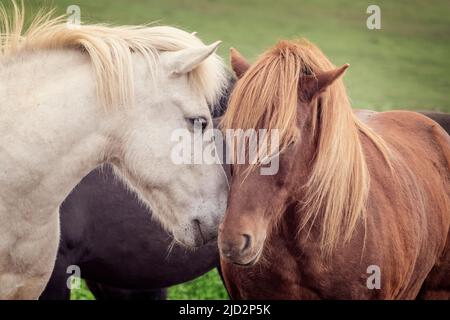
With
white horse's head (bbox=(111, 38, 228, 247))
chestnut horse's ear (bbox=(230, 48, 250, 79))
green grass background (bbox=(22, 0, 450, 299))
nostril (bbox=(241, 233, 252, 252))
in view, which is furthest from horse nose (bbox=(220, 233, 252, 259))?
green grass background (bbox=(22, 0, 450, 299))

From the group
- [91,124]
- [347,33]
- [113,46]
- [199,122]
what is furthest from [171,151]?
[347,33]

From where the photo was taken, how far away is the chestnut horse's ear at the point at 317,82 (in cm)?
310

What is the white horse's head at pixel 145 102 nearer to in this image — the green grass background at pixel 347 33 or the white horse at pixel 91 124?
the white horse at pixel 91 124

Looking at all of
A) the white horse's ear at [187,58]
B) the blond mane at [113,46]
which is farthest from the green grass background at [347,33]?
the white horse's ear at [187,58]

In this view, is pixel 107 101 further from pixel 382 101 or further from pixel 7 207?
pixel 382 101

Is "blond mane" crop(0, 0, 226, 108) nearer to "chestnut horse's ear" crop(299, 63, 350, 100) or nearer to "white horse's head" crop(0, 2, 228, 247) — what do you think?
"white horse's head" crop(0, 2, 228, 247)

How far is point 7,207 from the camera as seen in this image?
3.17m

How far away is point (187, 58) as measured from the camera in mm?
3166

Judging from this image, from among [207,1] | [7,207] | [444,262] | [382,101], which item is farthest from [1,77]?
[207,1]

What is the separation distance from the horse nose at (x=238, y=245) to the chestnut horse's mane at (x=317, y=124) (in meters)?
0.41

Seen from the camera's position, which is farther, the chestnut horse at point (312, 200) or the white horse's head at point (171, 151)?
the white horse's head at point (171, 151)

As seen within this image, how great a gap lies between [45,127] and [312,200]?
125 cm

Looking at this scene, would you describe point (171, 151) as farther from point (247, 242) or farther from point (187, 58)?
point (247, 242)

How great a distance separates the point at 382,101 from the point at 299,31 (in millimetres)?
3414
